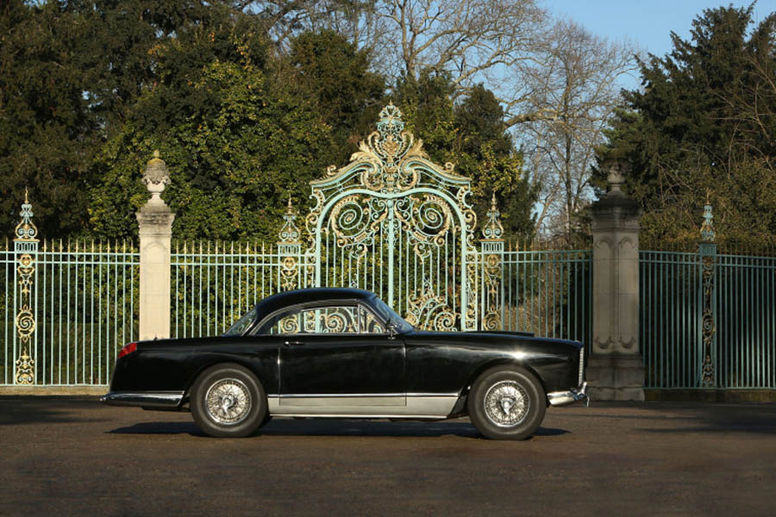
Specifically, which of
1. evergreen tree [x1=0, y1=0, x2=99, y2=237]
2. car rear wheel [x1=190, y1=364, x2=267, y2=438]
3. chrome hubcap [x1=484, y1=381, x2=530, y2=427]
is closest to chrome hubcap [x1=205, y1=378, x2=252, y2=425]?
car rear wheel [x1=190, y1=364, x2=267, y2=438]

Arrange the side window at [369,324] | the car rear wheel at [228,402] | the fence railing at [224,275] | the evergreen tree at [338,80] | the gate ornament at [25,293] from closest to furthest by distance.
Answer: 1. the car rear wheel at [228,402]
2. the side window at [369,324]
3. the fence railing at [224,275]
4. the gate ornament at [25,293]
5. the evergreen tree at [338,80]

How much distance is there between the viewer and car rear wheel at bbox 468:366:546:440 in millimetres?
11117

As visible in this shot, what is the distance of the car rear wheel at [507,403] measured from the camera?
11.1m

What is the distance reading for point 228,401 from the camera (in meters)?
11.4

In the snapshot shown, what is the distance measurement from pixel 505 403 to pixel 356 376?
1.43 metres

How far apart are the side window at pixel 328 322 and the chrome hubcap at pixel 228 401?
1.97ft

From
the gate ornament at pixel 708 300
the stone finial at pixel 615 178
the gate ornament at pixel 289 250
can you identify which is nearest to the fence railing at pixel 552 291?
the stone finial at pixel 615 178

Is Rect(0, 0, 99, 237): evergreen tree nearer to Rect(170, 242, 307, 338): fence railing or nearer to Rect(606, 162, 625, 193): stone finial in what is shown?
Rect(170, 242, 307, 338): fence railing

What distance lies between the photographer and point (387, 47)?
133 feet

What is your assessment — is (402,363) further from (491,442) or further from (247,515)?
(247,515)

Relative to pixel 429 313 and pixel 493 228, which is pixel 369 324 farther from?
pixel 493 228

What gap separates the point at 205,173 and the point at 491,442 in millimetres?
20879

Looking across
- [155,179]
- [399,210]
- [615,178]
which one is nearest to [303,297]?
[399,210]

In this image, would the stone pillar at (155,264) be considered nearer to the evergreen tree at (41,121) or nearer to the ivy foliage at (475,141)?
the evergreen tree at (41,121)
